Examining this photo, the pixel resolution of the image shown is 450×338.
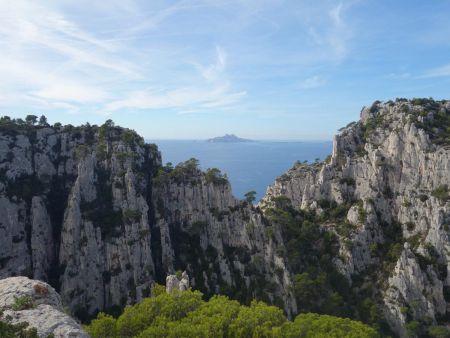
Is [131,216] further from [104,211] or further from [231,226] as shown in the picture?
[231,226]

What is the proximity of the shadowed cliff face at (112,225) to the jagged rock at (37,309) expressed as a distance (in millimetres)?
64880

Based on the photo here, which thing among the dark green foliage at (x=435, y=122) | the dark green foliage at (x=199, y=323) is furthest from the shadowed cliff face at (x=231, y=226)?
the dark green foliage at (x=199, y=323)

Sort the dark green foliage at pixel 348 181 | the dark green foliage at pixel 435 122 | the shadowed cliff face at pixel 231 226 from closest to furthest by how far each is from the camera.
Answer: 1. the shadowed cliff face at pixel 231 226
2. the dark green foliage at pixel 435 122
3. the dark green foliage at pixel 348 181

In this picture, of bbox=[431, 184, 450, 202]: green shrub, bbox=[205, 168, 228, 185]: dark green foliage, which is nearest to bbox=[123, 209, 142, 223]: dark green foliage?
bbox=[205, 168, 228, 185]: dark green foliage

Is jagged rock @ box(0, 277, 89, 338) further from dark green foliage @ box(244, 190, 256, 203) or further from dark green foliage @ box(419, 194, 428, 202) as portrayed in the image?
dark green foliage @ box(419, 194, 428, 202)

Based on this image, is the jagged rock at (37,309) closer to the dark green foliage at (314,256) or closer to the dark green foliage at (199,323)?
the dark green foliage at (199,323)

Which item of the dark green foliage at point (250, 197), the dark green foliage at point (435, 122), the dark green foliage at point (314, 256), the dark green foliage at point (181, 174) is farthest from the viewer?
the dark green foliage at point (250, 197)

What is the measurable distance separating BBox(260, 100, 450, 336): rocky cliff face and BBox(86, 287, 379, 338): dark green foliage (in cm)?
4658

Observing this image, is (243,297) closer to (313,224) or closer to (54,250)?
(313,224)

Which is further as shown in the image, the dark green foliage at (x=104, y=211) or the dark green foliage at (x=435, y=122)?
the dark green foliage at (x=435, y=122)

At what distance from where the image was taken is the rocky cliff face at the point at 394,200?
4050 inches

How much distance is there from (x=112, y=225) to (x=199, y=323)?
205ft

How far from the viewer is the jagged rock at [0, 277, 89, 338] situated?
32.7m

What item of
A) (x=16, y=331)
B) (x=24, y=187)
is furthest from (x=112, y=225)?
(x=16, y=331)
